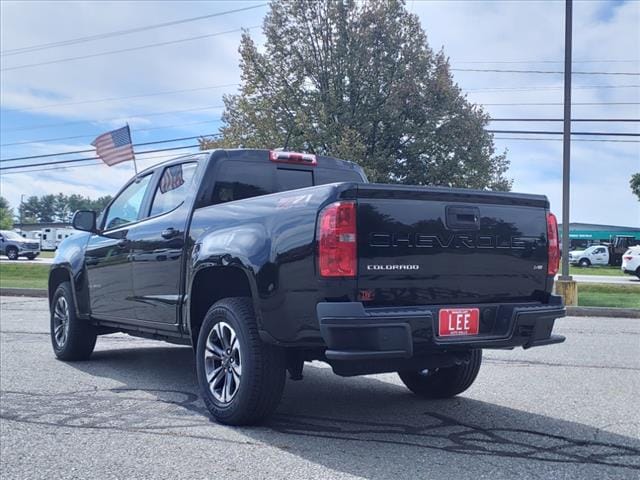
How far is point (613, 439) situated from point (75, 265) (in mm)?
5482

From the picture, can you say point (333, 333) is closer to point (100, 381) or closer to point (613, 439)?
point (613, 439)

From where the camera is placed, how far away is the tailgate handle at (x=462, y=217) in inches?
176

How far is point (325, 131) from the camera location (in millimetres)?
25500

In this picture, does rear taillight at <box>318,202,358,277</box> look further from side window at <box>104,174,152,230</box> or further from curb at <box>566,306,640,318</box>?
curb at <box>566,306,640,318</box>

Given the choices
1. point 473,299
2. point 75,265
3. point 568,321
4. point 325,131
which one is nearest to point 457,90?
point 325,131

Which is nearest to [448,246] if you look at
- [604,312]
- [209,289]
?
[209,289]

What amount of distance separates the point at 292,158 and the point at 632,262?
2673 cm

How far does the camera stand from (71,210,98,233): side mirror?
7172 millimetres

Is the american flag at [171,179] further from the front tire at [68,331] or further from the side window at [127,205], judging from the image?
the front tire at [68,331]


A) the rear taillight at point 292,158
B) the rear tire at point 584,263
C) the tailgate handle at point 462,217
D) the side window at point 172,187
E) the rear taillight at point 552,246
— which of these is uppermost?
the rear taillight at point 292,158

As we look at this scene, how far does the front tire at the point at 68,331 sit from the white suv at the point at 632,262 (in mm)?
26434

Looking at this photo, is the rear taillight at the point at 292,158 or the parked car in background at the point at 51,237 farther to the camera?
the parked car in background at the point at 51,237

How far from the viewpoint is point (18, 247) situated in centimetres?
4434

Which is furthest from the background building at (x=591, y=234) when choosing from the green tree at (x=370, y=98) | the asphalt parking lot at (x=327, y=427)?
the asphalt parking lot at (x=327, y=427)
